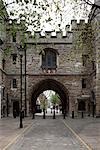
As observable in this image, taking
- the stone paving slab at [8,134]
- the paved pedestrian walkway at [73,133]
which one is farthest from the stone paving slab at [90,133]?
the stone paving slab at [8,134]

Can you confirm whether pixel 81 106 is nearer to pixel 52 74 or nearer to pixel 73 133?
pixel 52 74

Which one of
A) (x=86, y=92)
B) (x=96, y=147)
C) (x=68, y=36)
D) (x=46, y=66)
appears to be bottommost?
(x=96, y=147)

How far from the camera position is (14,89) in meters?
56.3

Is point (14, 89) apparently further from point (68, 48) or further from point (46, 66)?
point (68, 48)

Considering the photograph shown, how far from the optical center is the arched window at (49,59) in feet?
186

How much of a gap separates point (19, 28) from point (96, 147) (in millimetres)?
5818

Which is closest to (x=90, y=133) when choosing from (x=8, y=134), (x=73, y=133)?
(x=73, y=133)

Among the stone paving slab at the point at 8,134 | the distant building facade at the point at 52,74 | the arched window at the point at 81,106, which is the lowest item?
the stone paving slab at the point at 8,134

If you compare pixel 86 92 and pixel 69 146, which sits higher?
pixel 86 92

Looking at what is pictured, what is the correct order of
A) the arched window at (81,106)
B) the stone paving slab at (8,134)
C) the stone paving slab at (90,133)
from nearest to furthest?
1. the stone paving slab at (90,133)
2. the stone paving slab at (8,134)
3. the arched window at (81,106)

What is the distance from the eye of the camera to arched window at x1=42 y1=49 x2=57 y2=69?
186ft

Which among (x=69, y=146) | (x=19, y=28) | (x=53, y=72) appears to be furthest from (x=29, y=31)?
(x=53, y=72)

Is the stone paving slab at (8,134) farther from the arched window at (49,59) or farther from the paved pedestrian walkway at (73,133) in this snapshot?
the arched window at (49,59)

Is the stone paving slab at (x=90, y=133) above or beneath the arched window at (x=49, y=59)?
beneath
